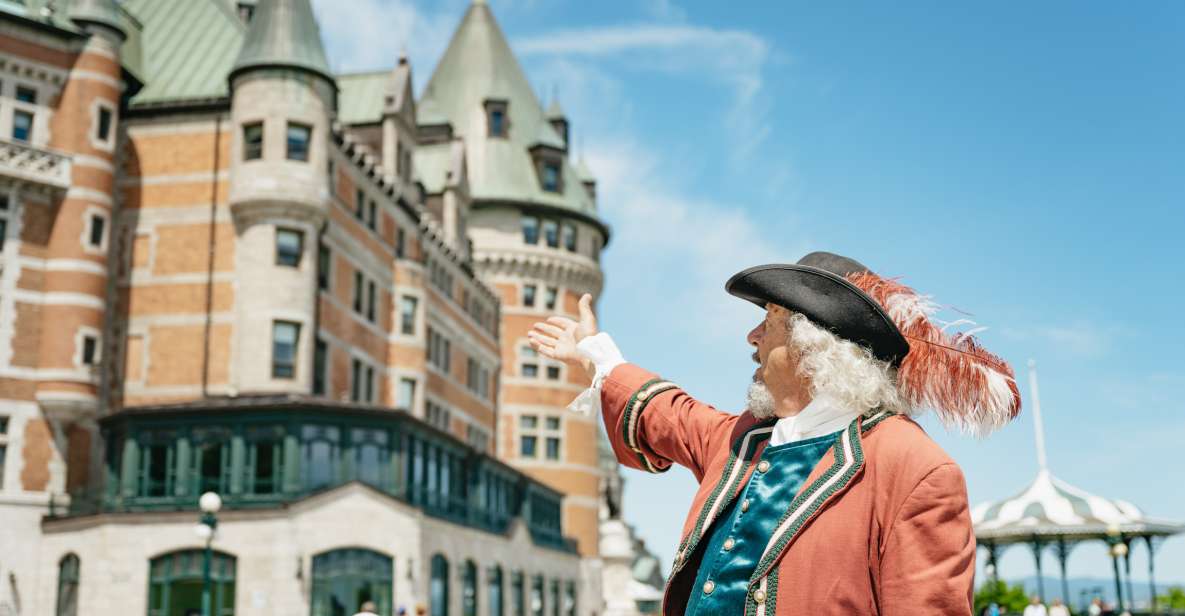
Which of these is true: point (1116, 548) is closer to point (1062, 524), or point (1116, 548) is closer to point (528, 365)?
point (1062, 524)

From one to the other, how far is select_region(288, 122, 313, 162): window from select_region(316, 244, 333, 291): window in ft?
10.2

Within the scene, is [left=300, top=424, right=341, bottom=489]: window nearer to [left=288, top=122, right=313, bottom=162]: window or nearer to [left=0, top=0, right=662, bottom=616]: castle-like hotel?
[left=0, top=0, right=662, bottom=616]: castle-like hotel

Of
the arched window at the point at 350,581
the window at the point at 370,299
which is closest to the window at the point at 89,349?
the window at the point at 370,299

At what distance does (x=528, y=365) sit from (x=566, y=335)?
185 ft

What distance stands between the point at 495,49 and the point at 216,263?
34803 millimetres

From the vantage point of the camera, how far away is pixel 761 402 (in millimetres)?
3412

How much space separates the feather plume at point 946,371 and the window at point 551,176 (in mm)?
60517

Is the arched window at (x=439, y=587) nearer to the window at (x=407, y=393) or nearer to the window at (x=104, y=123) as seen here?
the window at (x=407, y=393)

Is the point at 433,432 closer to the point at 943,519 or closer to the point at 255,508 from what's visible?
the point at 255,508

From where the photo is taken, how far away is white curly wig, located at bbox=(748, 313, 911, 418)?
3.21 metres

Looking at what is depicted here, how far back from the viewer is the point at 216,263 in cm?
3659

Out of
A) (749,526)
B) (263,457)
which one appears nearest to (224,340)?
→ (263,457)

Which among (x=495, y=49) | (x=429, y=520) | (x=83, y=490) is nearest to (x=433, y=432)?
(x=429, y=520)

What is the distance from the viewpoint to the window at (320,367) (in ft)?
123
